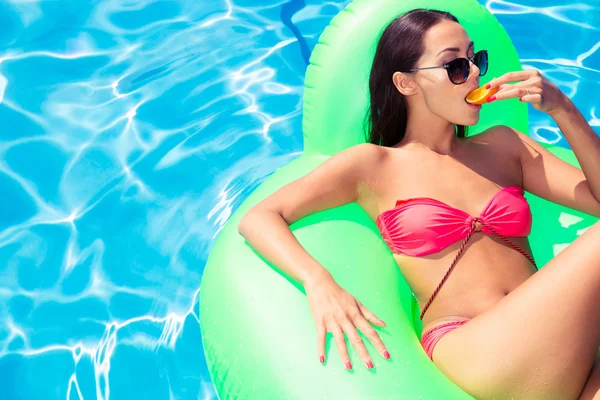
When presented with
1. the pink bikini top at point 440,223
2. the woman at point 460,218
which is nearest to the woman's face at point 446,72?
the woman at point 460,218

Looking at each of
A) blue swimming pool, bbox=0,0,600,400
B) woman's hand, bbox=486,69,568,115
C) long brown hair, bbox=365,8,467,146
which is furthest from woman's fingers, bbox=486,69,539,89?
blue swimming pool, bbox=0,0,600,400

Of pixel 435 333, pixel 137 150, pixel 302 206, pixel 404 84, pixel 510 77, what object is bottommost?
pixel 137 150

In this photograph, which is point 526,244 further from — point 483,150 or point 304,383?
point 304,383

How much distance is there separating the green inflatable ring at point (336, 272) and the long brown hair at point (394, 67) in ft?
0.25

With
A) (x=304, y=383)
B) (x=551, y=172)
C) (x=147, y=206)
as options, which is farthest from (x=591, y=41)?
(x=304, y=383)

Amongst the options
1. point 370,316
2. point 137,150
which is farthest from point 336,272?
point 137,150

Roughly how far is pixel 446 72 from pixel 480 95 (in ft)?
0.43

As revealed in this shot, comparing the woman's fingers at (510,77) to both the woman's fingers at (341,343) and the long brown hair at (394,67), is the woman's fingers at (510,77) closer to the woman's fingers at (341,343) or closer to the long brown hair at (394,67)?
the long brown hair at (394,67)

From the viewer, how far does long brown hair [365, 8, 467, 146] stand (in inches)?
93.2

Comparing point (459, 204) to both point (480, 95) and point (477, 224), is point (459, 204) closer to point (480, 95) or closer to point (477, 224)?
point (477, 224)

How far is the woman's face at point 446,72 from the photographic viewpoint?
91.1 inches

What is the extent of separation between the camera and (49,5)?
4.65m

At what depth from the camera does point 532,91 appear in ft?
7.50

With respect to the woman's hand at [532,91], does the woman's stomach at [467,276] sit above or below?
below
